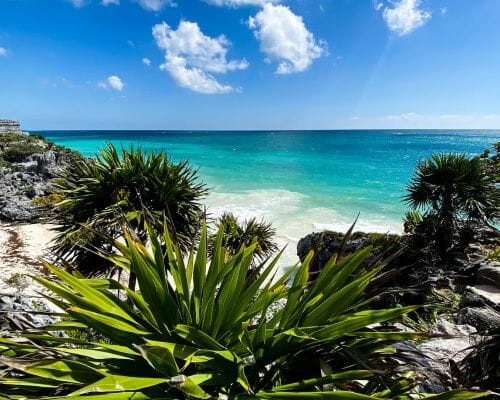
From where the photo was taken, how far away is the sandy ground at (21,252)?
1024 centimetres

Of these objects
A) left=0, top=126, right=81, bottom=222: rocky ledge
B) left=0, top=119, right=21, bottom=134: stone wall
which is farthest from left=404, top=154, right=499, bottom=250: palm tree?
left=0, top=119, right=21, bottom=134: stone wall

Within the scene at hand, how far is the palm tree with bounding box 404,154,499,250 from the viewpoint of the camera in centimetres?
1009

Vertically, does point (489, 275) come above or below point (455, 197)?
below

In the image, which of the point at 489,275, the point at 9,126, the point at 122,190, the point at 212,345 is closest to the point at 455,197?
the point at 489,275

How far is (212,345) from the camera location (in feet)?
5.68

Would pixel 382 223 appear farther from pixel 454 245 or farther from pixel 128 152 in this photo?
pixel 128 152

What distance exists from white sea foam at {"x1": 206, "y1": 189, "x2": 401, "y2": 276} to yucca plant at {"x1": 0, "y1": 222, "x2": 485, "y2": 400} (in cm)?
1301

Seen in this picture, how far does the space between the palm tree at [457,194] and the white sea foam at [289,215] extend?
6.84m

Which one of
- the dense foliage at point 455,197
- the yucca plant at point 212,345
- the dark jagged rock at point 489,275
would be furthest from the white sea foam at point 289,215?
the yucca plant at point 212,345

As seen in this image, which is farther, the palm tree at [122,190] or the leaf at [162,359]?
the palm tree at [122,190]

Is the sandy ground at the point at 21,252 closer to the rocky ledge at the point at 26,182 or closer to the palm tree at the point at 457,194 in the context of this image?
the rocky ledge at the point at 26,182

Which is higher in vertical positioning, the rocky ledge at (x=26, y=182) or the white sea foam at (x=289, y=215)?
the rocky ledge at (x=26, y=182)

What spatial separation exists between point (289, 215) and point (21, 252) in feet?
52.9

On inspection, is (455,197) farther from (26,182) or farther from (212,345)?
(26,182)
